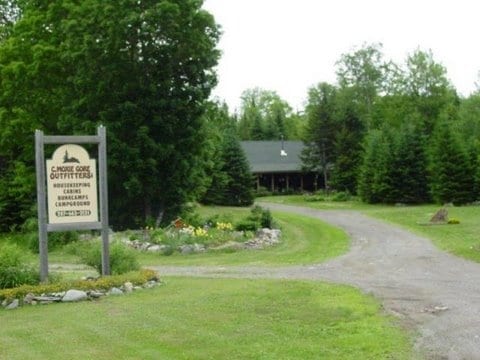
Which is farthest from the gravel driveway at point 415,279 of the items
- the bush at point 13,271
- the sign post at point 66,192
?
the bush at point 13,271

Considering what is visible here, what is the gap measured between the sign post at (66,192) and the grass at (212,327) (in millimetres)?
1765

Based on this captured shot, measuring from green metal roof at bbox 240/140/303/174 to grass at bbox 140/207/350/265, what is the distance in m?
33.7

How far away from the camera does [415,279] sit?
14484 mm

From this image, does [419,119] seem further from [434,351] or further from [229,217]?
[434,351]

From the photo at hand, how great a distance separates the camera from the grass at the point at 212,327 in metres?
8.09

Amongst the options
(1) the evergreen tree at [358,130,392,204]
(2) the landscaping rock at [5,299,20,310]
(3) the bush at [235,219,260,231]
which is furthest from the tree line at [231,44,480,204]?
(2) the landscaping rock at [5,299,20,310]

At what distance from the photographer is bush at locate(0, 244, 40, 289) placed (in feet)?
41.4

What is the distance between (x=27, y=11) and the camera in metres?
30.5

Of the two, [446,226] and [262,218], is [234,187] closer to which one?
[262,218]

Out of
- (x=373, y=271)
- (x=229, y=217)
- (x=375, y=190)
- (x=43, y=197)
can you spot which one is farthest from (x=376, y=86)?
(x=43, y=197)

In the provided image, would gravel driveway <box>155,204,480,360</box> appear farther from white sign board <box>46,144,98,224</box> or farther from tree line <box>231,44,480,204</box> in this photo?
tree line <box>231,44,480,204</box>

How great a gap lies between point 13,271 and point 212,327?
522cm

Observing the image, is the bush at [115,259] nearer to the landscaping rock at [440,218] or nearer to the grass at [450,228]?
the grass at [450,228]

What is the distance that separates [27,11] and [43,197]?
2028cm
